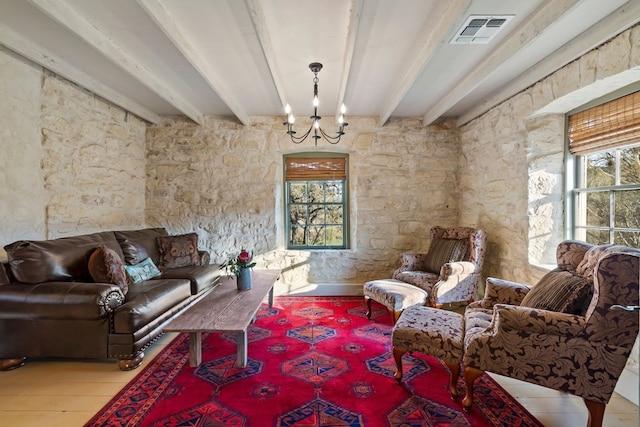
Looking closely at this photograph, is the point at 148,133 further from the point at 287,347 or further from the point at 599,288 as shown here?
the point at 599,288

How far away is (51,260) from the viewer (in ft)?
8.19

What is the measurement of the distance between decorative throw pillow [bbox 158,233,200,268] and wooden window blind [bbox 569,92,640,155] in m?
4.19

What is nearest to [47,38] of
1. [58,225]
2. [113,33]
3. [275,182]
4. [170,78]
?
[113,33]

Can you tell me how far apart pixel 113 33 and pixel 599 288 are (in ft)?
11.7

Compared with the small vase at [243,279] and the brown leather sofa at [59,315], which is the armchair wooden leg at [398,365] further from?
the brown leather sofa at [59,315]

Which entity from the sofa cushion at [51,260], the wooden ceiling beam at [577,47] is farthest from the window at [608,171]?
the sofa cushion at [51,260]

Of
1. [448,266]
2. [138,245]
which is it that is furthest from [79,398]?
[448,266]

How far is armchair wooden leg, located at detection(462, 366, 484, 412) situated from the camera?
6.02 ft

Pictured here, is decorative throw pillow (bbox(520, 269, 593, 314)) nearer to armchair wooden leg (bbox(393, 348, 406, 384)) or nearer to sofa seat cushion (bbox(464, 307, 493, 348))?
sofa seat cushion (bbox(464, 307, 493, 348))

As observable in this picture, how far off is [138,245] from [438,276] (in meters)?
3.44

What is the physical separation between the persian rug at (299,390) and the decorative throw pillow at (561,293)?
0.65 metres

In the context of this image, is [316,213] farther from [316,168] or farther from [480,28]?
[480,28]

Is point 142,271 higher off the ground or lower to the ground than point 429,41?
lower

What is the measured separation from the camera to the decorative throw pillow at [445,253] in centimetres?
362
